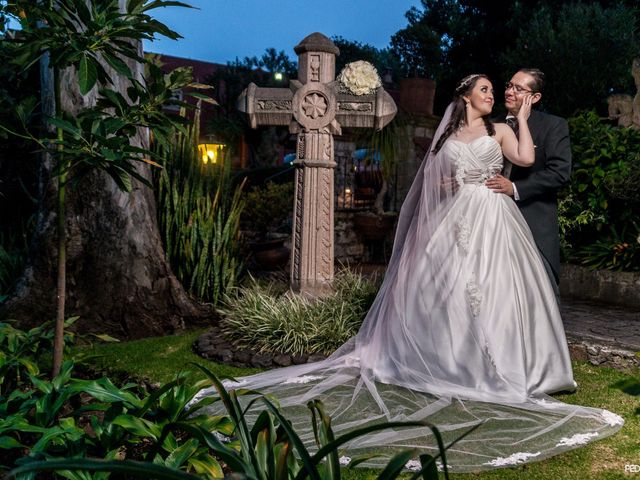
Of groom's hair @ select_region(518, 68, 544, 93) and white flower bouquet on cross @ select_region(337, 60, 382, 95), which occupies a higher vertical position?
white flower bouquet on cross @ select_region(337, 60, 382, 95)

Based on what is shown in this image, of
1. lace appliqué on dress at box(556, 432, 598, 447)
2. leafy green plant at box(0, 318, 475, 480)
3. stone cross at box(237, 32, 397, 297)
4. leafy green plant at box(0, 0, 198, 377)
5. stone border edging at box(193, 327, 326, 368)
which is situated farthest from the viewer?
stone cross at box(237, 32, 397, 297)

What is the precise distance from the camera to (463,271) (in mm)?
4465

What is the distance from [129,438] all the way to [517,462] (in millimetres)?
1833

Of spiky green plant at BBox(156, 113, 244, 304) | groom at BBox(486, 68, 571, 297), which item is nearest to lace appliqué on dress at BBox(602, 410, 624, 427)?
groom at BBox(486, 68, 571, 297)

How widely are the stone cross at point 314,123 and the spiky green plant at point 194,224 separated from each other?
89 centimetres

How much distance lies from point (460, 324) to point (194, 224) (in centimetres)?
308

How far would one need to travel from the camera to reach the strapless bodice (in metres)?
4.62

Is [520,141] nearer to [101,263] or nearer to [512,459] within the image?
[512,459]

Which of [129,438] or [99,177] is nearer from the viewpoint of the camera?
[129,438]

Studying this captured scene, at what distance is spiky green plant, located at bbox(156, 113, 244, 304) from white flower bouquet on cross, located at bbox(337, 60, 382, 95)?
1.52 metres

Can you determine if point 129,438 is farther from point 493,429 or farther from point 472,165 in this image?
point 472,165

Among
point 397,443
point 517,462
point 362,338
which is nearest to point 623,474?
point 517,462

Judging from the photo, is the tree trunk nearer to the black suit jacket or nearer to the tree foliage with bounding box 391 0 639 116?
the black suit jacket

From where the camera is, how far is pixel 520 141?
4.63 metres
